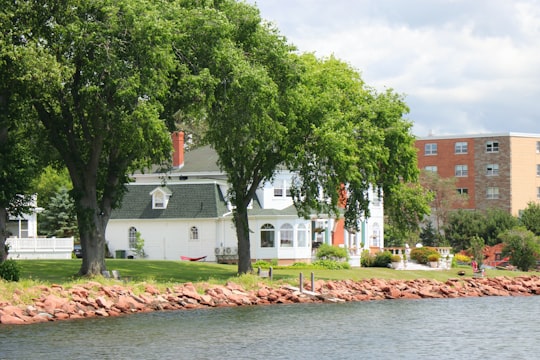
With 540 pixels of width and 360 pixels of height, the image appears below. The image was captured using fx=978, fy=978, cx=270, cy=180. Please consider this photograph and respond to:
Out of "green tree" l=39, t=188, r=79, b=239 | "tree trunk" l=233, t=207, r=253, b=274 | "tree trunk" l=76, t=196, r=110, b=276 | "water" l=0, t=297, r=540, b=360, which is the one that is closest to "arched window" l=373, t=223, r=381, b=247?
"green tree" l=39, t=188, r=79, b=239

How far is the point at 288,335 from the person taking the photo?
3347 cm

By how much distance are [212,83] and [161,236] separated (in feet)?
90.8

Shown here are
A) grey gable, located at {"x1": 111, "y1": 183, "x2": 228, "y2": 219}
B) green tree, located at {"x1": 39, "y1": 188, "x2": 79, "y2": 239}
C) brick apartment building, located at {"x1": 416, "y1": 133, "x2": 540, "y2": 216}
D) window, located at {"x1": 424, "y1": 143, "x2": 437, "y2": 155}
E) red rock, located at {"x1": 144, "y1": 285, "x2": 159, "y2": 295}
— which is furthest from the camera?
window, located at {"x1": 424, "y1": 143, "x2": 437, "y2": 155}

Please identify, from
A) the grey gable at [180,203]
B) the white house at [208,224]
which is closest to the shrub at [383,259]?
the white house at [208,224]

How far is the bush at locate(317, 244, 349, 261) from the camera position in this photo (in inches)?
2506

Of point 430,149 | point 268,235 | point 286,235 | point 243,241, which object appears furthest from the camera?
point 430,149

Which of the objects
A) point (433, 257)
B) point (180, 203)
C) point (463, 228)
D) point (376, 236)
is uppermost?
point (180, 203)

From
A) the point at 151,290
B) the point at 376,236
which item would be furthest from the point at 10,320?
the point at 376,236

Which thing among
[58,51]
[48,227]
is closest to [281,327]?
[58,51]

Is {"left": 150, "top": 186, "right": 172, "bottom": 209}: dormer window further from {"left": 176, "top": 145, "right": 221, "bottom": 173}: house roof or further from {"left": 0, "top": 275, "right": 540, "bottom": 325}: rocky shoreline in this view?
{"left": 0, "top": 275, "right": 540, "bottom": 325}: rocky shoreline

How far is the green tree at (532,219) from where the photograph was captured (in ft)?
298

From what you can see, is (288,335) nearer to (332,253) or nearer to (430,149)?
(332,253)

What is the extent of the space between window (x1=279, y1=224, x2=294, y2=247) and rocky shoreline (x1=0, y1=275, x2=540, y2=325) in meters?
11.1

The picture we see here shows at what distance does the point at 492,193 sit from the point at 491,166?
2.93 m
